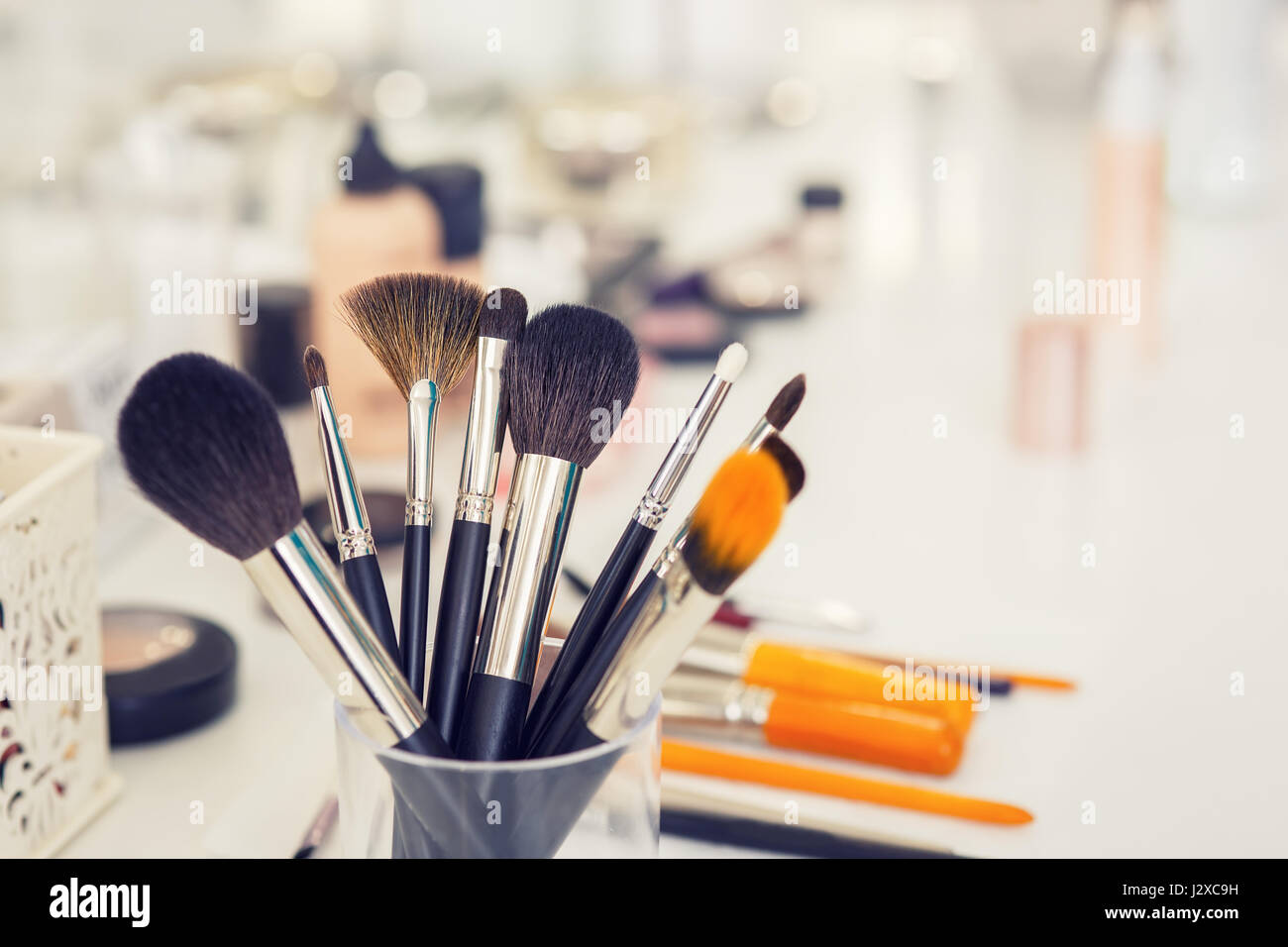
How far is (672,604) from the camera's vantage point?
0.29 meters

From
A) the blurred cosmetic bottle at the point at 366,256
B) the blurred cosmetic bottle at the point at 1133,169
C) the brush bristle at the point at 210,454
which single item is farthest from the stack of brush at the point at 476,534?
the blurred cosmetic bottle at the point at 1133,169

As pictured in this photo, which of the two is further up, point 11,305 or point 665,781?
point 11,305

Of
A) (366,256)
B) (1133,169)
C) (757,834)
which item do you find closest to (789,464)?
(757,834)

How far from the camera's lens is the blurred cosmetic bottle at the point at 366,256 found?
718 mm

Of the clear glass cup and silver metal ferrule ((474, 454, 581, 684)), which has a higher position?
silver metal ferrule ((474, 454, 581, 684))

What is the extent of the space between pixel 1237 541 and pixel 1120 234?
26 cm

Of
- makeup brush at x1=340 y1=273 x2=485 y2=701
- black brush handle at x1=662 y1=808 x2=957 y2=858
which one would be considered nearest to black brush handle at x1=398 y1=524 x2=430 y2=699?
makeup brush at x1=340 y1=273 x2=485 y2=701

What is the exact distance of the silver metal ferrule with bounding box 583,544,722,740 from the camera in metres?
0.28

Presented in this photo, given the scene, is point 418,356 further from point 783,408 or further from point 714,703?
point 714,703

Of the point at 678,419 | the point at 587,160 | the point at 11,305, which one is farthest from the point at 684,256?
the point at 11,305

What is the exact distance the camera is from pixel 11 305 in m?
0.86

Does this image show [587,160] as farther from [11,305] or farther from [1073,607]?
[1073,607]

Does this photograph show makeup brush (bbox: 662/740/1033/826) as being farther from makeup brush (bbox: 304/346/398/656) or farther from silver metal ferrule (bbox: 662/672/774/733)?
makeup brush (bbox: 304/346/398/656)

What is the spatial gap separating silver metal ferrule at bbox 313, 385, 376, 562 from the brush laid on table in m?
0.17
